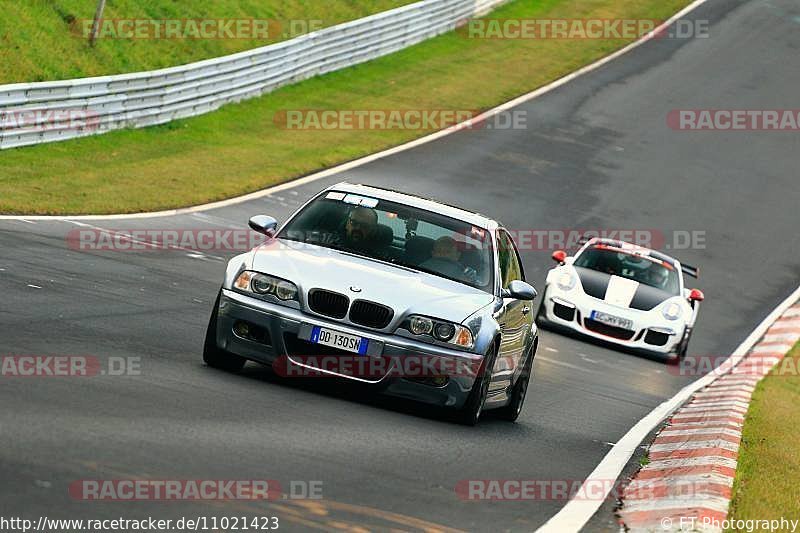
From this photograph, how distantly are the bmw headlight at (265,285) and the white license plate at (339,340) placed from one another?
29 centimetres

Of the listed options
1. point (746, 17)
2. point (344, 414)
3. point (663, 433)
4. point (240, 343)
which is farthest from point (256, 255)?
point (746, 17)

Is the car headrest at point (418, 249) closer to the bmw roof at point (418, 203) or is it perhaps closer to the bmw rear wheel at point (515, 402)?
the bmw roof at point (418, 203)

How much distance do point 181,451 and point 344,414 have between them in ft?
7.28

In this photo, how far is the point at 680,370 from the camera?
18906 mm

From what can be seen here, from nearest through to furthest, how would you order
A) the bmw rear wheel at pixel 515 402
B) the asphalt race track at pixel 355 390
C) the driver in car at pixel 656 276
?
the asphalt race track at pixel 355 390 < the bmw rear wheel at pixel 515 402 < the driver in car at pixel 656 276

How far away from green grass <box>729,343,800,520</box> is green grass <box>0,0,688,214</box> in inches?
359

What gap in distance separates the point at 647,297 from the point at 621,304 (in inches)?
23.2

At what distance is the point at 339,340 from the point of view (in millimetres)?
9688

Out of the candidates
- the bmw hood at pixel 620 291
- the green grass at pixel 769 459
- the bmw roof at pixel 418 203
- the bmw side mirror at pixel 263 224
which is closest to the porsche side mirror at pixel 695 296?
the bmw hood at pixel 620 291

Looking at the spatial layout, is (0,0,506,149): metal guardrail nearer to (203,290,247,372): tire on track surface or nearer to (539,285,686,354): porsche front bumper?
(539,285,686,354): porsche front bumper

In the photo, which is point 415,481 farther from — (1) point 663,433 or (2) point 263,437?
(1) point 663,433

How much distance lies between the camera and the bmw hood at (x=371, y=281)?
980 cm

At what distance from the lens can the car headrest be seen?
420 inches

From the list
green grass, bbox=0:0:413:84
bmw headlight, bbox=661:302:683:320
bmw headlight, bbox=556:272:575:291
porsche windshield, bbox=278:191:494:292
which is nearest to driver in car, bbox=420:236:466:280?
porsche windshield, bbox=278:191:494:292
